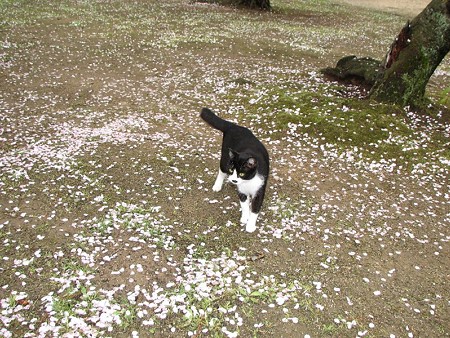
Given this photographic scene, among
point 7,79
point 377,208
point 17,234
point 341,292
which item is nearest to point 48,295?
point 17,234

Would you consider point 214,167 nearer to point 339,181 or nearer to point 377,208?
point 339,181

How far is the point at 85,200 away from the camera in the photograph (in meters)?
7.71

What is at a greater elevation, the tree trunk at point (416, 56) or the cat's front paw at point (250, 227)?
the tree trunk at point (416, 56)

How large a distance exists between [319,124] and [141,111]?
585 cm

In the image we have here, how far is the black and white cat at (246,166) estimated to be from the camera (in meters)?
6.28

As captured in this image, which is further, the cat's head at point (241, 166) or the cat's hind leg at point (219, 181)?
the cat's hind leg at point (219, 181)

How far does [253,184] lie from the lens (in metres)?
6.54

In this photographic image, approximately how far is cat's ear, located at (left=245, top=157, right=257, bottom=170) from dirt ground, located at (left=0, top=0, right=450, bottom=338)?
1.55 metres

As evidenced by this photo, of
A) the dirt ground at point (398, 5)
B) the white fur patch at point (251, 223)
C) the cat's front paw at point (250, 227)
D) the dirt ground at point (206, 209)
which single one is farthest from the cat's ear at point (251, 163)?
the dirt ground at point (398, 5)

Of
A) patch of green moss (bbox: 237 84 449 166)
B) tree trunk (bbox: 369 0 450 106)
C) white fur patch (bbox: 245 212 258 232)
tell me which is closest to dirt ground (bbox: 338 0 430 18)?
tree trunk (bbox: 369 0 450 106)

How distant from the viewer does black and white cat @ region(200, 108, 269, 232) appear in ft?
20.6

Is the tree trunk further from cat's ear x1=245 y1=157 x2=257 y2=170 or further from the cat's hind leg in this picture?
cat's ear x1=245 y1=157 x2=257 y2=170

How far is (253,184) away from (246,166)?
51 cm

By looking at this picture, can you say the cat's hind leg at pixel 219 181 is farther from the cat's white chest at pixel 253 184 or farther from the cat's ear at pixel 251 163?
the cat's ear at pixel 251 163
